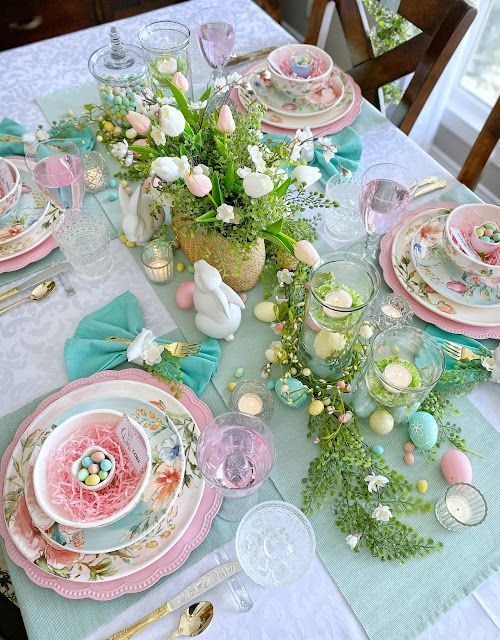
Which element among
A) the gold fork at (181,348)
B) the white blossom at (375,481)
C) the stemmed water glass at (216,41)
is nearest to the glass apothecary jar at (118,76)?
the stemmed water glass at (216,41)

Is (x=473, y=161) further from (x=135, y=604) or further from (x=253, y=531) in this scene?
(x=135, y=604)

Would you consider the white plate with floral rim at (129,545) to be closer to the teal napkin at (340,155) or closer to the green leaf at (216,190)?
the green leaf at (216,190)

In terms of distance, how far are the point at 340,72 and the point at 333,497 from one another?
→ 103 cm

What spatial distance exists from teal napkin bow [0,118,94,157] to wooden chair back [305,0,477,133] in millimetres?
765

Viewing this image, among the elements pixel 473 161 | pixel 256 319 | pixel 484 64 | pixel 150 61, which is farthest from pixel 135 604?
pixel 484 64

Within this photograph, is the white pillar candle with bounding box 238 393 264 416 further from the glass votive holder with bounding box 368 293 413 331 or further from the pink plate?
the pink plate

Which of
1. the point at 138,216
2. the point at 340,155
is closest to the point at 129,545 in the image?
the point at 138,216

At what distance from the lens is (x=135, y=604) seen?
2.34 ft

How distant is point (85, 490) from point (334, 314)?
1.40 ft

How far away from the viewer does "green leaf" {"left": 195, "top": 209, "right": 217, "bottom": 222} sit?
32.2 inches

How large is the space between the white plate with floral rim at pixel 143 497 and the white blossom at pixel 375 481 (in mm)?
265

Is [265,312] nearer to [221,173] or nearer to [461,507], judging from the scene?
[221,173]

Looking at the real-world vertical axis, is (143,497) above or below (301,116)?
below

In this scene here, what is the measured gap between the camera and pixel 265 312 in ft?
3.20
